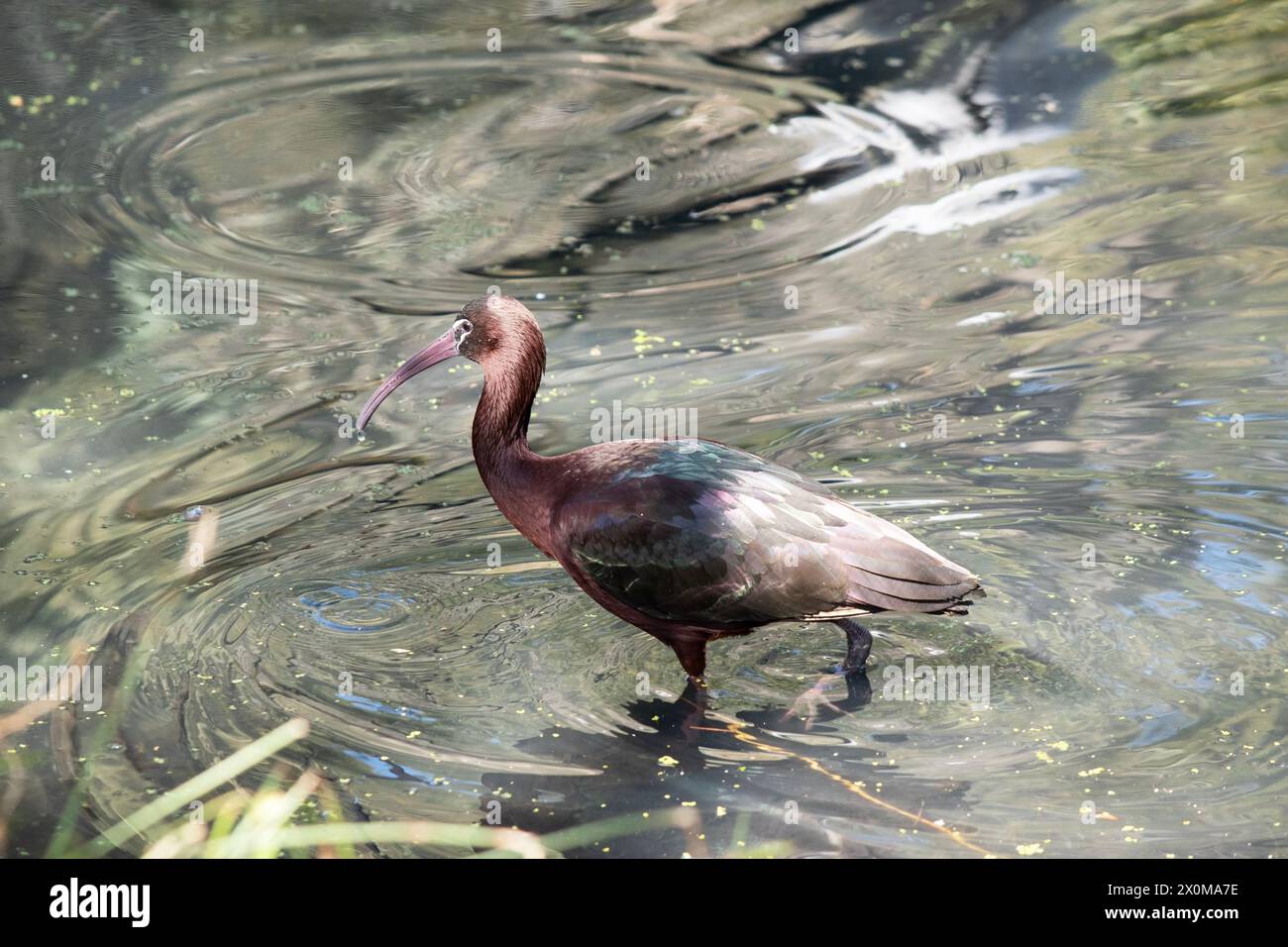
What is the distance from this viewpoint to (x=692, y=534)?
526 cm

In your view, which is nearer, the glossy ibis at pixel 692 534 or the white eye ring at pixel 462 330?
the glossy ibis at pixel 692 534

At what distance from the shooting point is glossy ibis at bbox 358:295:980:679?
5.21 metres

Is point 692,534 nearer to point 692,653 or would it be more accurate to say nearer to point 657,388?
point 692,653

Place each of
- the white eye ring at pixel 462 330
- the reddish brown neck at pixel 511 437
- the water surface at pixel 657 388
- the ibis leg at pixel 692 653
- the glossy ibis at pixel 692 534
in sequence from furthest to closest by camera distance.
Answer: the white eye ring at pixel 462 330 < the reddish brown neck at pixel 511 437 < the ibis leg at pixel 692 653 < the glossy ibis at pixel 692 534 < the water surface at pixel 657 388

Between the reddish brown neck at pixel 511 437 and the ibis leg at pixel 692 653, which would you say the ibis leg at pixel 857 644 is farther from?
the reddish brown neck at pixel 511 437

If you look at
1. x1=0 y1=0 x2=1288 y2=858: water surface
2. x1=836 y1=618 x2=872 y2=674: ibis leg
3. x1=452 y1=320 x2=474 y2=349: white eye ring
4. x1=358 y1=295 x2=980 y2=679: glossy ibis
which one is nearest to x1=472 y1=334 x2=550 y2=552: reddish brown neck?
x1=358 y1=295 x2=980 y2=679: glossy ibis

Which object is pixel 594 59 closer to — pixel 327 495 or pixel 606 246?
pixel 606 246

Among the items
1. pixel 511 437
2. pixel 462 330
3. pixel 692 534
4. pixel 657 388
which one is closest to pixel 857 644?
pixel 692 534

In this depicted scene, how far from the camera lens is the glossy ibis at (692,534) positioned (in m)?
5.21

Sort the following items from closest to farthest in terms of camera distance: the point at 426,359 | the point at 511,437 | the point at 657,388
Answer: the point at 511,437 < the point at 426,359 < the point at 657,388

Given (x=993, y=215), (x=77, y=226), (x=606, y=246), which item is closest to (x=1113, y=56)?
(x=993, y=215)

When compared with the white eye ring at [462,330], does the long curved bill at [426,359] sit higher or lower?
lower

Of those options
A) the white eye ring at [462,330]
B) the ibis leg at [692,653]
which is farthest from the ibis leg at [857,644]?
the white eye ring at [462,330]

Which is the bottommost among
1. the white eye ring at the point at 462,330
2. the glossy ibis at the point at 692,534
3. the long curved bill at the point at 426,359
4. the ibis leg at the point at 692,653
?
the ibis leg at the point at 692,653
